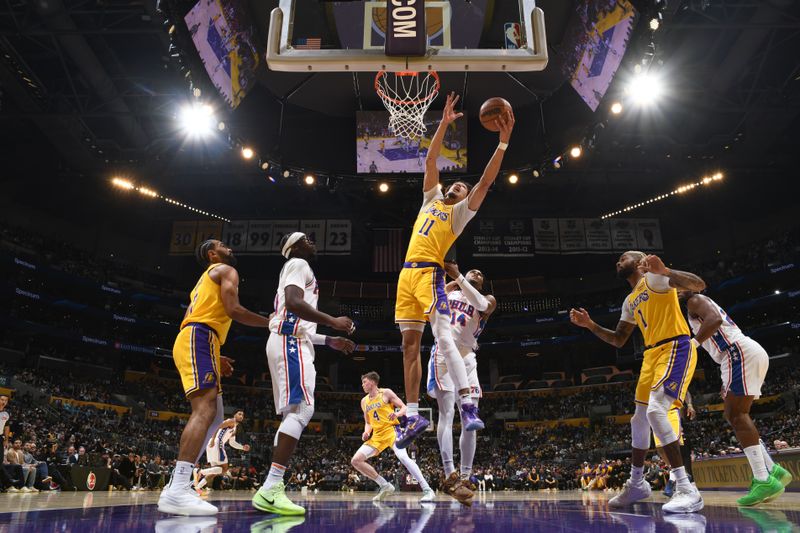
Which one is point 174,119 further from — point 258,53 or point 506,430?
point 506,430

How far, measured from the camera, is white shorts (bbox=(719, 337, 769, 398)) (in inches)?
206

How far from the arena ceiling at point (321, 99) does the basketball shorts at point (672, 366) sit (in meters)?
9.91

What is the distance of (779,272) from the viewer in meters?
24.5

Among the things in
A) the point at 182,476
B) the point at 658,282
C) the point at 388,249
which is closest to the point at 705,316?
the point at 658,282

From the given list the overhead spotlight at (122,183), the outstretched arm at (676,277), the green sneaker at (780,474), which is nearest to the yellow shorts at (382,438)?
the green sneaker at (780,474)

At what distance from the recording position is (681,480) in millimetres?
4477

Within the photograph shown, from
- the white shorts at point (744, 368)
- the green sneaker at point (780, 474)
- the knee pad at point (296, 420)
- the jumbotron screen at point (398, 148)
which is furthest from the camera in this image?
the jumbotron screen at point (398, 148)

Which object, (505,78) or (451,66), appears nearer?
(451,66)

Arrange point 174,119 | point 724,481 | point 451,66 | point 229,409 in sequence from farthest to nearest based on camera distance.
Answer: point 229,409, point 174,119, point 724,481, point 451,66

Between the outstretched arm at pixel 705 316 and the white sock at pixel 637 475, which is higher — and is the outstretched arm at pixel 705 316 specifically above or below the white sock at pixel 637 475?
above

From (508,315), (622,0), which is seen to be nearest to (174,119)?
(622,0)

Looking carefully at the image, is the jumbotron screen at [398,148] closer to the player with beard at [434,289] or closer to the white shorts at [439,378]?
the white shorts at [439,378]

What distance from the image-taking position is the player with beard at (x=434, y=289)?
442 centimetres

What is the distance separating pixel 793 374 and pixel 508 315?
1432 centimetres
